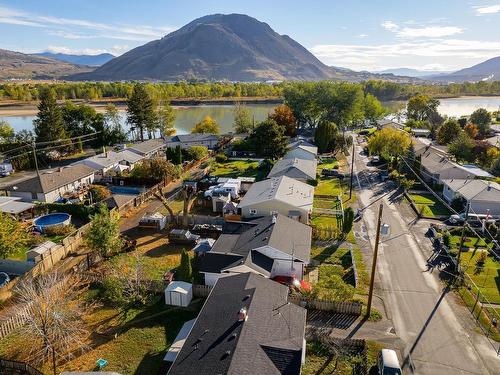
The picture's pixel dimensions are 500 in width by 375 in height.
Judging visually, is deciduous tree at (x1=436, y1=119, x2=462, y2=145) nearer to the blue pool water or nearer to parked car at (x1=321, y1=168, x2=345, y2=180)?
parked car at (x1=321, y1=168, x2=345, y2=180)

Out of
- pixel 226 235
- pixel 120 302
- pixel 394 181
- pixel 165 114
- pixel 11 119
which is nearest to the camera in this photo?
pixel 120 302

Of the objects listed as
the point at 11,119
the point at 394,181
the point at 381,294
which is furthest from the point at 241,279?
the point at 11,119

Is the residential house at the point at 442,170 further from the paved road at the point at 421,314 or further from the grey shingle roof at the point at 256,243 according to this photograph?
the grey shingle roof at the point at 256,243

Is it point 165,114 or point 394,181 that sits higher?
point 165,114

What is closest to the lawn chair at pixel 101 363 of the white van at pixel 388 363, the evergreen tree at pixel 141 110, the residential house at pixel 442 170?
the white van at pixel 388 363

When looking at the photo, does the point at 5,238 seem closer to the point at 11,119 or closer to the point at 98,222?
the point at 98,222

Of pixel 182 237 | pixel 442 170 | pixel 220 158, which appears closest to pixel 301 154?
pixel 220 158

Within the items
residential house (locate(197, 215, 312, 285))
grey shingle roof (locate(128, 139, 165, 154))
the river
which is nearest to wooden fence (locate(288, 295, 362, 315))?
residential house (locate(197, 215, 312, 285))

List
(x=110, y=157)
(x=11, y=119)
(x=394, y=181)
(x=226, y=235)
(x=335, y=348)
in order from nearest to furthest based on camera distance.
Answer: (x=335, y=348)
(x=226, y=235)
(x=394, y=181)
(x=110, y=157)
(x=11, y=119)
